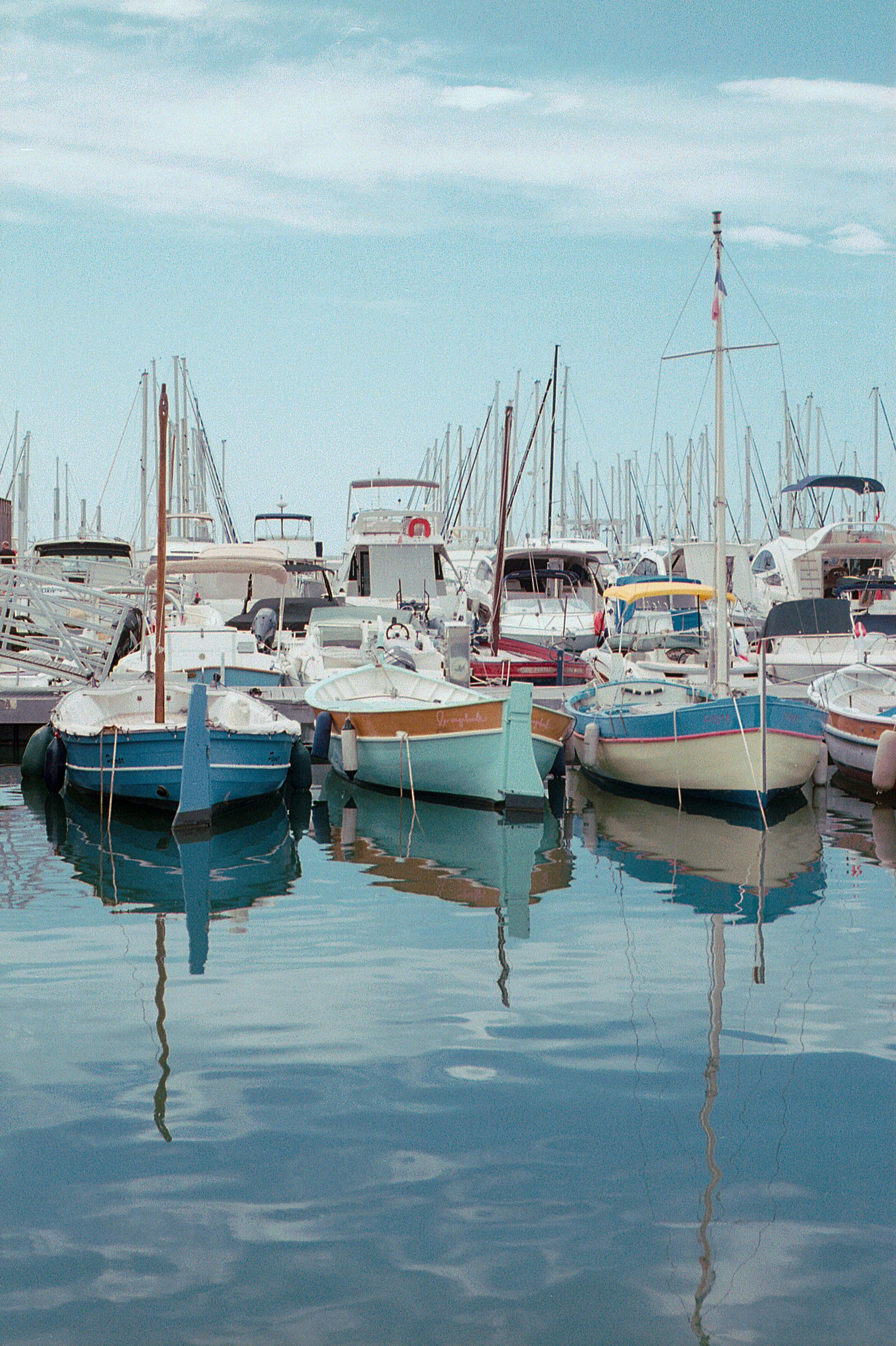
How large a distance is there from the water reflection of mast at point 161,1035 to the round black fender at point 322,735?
846 cm

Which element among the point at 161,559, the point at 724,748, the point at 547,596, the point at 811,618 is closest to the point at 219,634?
the point at 161,559

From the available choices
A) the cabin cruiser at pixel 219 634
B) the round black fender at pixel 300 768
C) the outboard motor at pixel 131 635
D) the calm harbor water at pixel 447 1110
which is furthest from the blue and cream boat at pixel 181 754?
the outboard motor at pixel 131 635

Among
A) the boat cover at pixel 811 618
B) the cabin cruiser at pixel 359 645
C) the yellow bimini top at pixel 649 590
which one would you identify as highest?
the yellow bimini top at pixel 649 590

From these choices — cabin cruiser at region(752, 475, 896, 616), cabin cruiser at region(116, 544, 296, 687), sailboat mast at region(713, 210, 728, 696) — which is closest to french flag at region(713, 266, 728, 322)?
sailboat mast at region(713, 210, 728, 696)

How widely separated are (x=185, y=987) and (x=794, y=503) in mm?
44962

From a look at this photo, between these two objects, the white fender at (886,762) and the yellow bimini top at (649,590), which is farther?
the yellow bimini top at (649,590)

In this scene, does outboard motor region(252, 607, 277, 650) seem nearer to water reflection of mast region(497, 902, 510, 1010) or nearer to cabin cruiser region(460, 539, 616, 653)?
cabin cruiser region(460, 539, 616, 653)

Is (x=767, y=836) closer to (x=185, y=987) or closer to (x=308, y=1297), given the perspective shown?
(x=185, y=987)

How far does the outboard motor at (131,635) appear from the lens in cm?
2369

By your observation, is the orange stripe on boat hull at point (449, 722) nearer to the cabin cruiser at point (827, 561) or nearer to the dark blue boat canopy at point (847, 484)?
the cabin cruiser at point (827, 561)

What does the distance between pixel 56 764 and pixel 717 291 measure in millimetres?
10956

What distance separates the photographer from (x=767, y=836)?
15031mm

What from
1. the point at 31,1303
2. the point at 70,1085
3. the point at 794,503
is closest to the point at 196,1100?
the point at 70,1085

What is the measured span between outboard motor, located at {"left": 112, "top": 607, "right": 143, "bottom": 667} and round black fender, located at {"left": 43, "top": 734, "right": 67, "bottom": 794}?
5.38m
